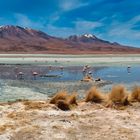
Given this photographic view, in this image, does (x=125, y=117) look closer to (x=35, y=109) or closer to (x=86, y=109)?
(x=86, y=109)

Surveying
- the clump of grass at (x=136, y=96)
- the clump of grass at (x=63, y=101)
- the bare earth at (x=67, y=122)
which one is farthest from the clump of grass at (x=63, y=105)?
the clump of grass at (x=136, y=96)

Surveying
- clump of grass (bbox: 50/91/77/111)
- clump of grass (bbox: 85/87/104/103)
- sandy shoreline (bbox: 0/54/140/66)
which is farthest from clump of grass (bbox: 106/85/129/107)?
sandy shoreline (bbox: 0/54/140/66)

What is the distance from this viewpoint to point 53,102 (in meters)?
12.5

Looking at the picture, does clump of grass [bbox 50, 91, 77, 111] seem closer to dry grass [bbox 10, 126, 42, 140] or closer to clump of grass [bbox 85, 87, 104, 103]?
clump of grass [bbox 85, 87, 104, 103]

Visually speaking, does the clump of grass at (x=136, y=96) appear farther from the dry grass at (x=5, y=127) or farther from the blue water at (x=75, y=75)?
the blue water at (x=75, y=75)

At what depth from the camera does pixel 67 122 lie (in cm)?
1008

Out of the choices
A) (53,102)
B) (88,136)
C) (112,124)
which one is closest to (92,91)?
(53,102)

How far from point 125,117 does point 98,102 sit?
2.26 metres

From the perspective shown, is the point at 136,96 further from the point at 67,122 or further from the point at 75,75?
the point at 75,75

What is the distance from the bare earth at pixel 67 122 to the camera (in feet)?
29.6

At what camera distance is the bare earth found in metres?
9.02

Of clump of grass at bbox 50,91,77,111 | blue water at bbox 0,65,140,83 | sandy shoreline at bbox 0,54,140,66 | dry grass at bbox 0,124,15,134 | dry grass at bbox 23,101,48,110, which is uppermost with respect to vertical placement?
clump of grass at bbox 50,91,77,111

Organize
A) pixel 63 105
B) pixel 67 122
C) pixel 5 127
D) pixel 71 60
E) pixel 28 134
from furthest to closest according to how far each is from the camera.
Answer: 1. pixel 71 60
2. pixel 63 105
3. pixel 67 122
4. pixel 5 127
5. pixel 28 134

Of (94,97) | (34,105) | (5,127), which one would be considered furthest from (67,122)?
(94,97)
